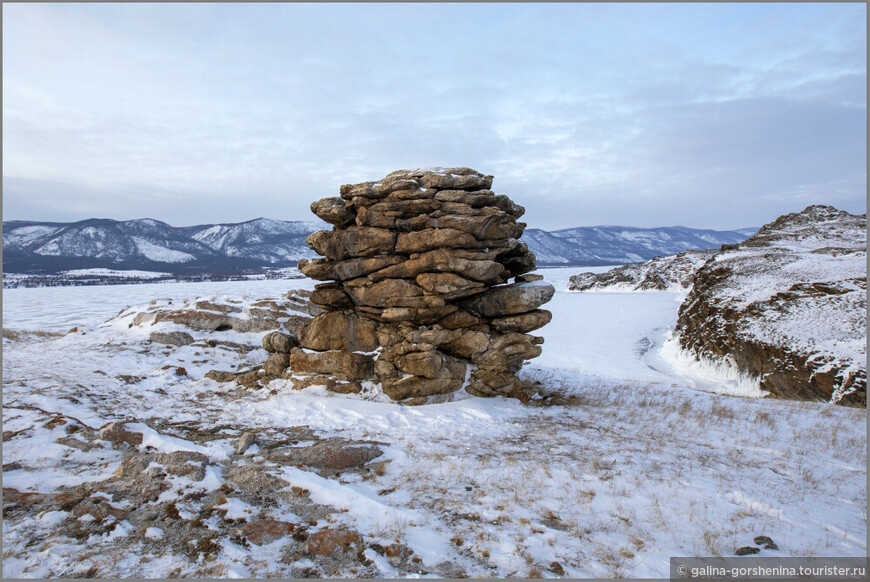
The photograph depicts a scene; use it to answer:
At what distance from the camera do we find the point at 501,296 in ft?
55.2

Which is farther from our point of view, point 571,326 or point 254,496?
point 571,326

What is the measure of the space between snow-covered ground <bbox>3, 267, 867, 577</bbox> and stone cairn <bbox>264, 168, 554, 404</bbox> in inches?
43.3

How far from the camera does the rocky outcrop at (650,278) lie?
7906 centimetres

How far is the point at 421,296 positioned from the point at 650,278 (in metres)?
79.7

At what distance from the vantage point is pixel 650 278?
8212cm

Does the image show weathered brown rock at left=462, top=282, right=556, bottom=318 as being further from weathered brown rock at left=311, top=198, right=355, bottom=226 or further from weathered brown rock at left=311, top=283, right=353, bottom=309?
weathered brown rock at left=311, top=198, right=355, bottom=226

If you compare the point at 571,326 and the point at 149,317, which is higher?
the point at 149,317

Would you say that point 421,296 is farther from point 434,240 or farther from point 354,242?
point 354,242

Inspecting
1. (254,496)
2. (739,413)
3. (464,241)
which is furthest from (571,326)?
(254,496)

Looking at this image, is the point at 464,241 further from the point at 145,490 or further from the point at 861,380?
the point at 861,380

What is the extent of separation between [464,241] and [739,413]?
12.4 metres

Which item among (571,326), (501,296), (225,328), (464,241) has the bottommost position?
(571,326)

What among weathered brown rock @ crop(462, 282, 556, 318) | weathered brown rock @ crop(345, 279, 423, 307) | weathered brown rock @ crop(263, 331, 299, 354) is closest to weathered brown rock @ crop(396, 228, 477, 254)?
weathered brown rock @ crop(345, 279, 423, 307)

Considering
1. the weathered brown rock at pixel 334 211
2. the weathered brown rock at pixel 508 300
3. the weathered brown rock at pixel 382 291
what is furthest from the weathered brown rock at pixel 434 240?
the weathered brown rock at pixel 334 211
